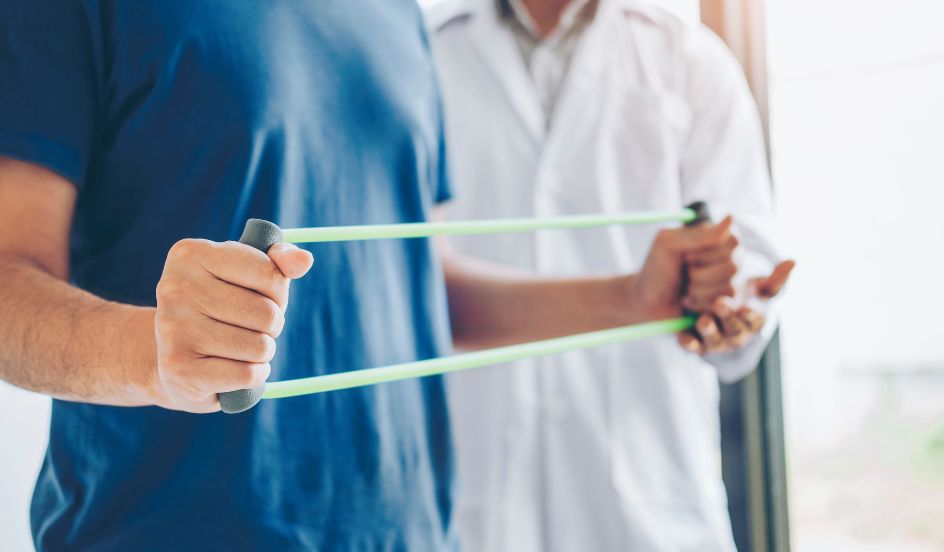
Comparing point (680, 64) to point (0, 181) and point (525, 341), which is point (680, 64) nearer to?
point (525, 341)

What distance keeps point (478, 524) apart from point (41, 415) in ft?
1.89

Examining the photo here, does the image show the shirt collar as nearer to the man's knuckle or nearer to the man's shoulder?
the man's shoulder

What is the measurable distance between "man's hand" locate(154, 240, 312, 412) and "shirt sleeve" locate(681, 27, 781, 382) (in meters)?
0.79

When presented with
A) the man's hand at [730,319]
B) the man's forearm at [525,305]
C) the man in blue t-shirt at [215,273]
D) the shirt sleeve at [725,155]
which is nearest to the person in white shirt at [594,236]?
the shirt sleeve at [725,155]

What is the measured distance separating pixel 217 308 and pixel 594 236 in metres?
0.85

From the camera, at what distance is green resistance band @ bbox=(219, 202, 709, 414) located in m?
0.52

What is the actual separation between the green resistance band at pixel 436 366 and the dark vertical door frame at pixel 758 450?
696mm

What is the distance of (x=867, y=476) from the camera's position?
1611 millimetres

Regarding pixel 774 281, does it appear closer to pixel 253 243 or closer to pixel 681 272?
pixel 681 272

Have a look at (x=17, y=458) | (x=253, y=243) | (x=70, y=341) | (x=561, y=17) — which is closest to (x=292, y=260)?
(x=253, y=243)

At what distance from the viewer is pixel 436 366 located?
660mm

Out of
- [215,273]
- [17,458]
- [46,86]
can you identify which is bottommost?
[17,458]

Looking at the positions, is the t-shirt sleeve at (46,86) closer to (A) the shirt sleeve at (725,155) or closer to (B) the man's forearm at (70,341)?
(B) the man's forearm at (70,341)

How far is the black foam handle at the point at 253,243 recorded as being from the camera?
20.2 inches
